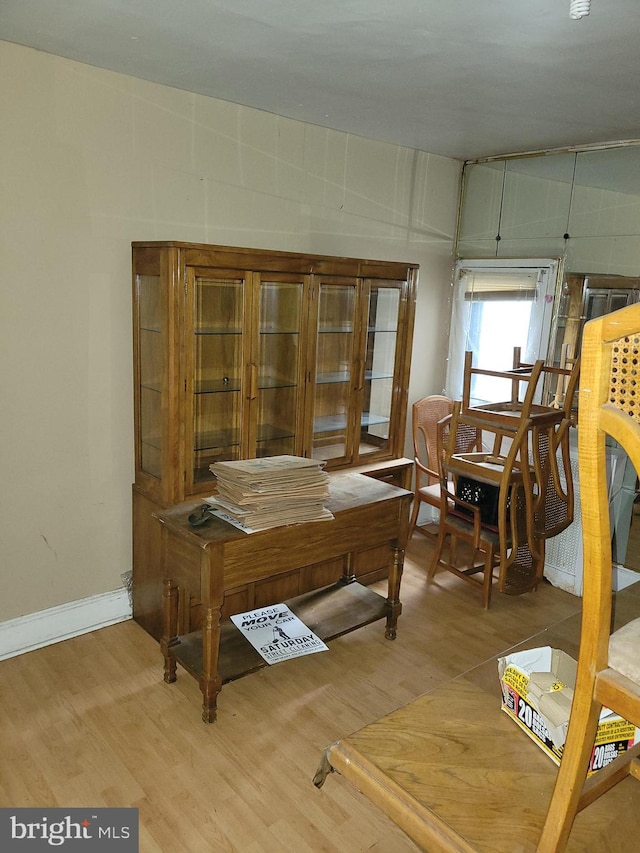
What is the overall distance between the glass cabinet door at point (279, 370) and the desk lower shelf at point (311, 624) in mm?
798

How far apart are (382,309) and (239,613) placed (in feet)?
6.15

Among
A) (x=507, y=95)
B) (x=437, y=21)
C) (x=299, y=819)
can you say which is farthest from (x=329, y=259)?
(x=299, y=819)

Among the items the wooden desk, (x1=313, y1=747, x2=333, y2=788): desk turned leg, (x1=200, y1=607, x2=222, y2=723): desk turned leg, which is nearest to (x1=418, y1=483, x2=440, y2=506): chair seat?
the wooden desk

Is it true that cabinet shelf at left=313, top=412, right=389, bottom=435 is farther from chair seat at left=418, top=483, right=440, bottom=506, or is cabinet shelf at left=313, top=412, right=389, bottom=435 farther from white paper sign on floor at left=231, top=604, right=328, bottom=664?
white paper sign on floor at left=231, top=604, right=328, bottom=664

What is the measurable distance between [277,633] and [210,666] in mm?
499

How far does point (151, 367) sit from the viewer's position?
319cm

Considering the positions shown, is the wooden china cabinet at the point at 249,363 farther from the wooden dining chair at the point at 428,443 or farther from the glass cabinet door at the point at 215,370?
the wooden dining chair at the point at 428,443

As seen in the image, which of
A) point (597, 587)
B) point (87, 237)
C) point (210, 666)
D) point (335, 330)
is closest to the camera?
point (597, 587)

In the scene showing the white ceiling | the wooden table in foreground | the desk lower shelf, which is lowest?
the desk lower shelf

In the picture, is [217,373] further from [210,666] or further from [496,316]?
[496,316]

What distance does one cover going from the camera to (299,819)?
7.48ft

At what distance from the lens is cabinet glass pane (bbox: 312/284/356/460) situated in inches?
144

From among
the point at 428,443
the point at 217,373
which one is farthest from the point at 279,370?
the point at 428,443

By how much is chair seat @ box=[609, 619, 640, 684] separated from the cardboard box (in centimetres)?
24
